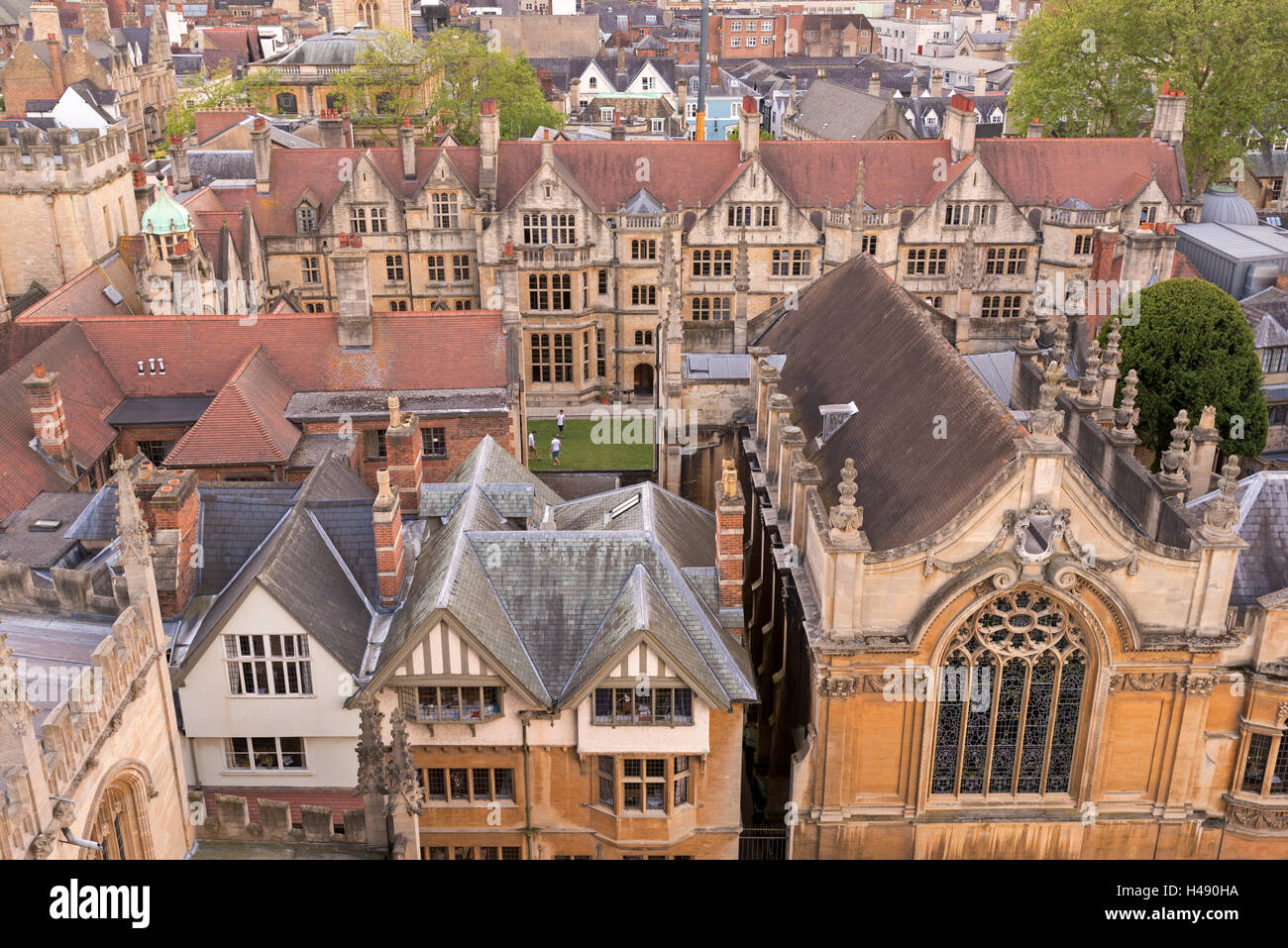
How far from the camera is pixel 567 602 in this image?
25062 mm

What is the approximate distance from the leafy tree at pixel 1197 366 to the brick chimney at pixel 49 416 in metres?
37.3

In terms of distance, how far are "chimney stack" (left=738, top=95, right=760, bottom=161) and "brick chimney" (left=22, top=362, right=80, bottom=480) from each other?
35661 mm

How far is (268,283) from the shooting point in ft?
194

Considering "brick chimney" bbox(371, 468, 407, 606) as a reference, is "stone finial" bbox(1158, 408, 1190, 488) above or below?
above

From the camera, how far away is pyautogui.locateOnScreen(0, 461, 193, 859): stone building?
13.3 metres

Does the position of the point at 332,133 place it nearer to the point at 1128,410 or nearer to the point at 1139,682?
the point at 1128,410

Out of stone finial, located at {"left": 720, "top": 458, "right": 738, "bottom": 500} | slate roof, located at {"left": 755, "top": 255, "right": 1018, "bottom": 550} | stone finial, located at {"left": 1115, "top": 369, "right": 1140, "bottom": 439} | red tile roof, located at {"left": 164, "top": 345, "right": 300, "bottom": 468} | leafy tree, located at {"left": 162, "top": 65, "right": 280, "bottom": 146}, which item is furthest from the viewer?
leafy tree, located at {"left": 162, "top": 65, "right": 280, "bottom": 146}

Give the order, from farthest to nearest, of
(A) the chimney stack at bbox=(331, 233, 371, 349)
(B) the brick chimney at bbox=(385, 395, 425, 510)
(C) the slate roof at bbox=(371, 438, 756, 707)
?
(A) the chimney stack at bbox=(331, 233, 371, 349) < (B) the brick chimney at bbox=(385, 395, 425, 510) < (C) the slate roof at bbox=(371, 438, 756, 707)

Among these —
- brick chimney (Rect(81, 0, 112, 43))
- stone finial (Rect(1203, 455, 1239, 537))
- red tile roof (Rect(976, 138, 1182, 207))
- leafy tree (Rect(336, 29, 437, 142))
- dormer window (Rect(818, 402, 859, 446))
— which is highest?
brick chimney (Rect(81, 0, 112, 43))

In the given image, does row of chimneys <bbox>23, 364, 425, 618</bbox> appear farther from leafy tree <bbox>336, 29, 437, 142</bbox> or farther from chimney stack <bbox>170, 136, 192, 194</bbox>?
leafy tree <bbox>336, 29, 437, 142</bbox>

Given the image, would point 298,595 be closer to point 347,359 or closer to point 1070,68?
point 347,359

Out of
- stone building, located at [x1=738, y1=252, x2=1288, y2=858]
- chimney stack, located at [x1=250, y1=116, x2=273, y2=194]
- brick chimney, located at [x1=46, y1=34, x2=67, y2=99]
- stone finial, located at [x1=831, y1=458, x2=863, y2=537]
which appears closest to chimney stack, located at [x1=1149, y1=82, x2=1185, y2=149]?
stone building, located at [x1=738, y1=252, x2=1288, y2=858]

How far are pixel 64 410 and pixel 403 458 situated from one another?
14598mm
